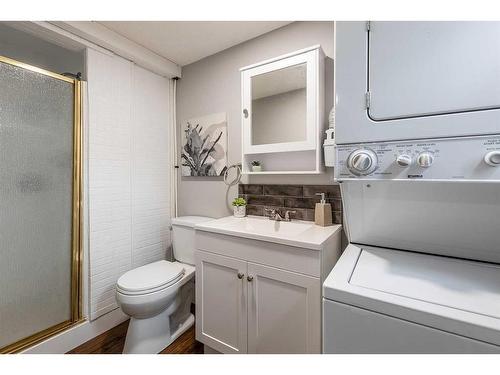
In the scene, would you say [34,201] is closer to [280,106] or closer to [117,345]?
[117,345]

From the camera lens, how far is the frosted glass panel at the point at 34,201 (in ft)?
4.78

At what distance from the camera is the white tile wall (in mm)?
1820

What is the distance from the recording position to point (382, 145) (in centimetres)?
75

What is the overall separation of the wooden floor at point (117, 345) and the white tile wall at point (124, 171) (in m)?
0.18

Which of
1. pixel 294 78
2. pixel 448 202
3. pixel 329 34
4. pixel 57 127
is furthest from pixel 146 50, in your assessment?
pixel 448 202

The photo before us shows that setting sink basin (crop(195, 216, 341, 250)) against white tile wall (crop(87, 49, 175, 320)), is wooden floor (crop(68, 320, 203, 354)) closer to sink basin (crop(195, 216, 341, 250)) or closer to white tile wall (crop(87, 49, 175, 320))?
white tile wall (crop(87, 49, 175, 320))

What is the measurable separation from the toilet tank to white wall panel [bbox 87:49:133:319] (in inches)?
15.7

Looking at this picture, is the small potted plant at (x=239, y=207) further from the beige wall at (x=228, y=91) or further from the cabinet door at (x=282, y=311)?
the cabinet door at (x=282, y=311)

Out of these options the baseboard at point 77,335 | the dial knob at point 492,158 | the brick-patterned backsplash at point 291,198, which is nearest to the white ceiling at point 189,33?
the brick-patterned backsplash at point 291,198

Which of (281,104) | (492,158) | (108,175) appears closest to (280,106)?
(281,104)

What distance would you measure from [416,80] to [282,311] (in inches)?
46.9

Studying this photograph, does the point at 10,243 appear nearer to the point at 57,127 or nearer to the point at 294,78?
the point at 57,127

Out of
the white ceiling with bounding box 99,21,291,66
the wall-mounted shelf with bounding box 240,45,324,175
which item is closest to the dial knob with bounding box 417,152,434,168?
the wall-mounted shelf with bounding box 240,45,324,175

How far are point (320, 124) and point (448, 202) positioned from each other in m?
0.85
